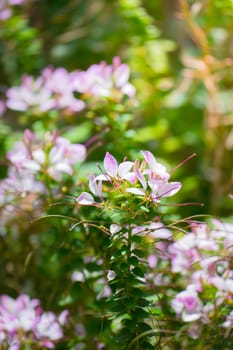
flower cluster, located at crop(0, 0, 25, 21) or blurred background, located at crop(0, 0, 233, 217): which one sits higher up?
flower cluster, located at crop(0, 0, 25, 21)

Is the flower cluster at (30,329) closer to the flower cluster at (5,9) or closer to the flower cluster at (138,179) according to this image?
the flower cluster at (138,179)

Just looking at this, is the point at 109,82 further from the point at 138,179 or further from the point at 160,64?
the point at 160,64

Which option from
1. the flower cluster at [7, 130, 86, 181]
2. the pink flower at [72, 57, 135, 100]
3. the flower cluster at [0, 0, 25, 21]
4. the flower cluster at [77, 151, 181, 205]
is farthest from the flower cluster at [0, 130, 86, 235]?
the flower cluster at [0, 0, 25, 21]

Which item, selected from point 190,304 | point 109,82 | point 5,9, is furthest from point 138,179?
point 5,9

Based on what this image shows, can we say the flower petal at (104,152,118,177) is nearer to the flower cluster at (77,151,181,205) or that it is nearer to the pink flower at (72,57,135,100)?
the flower cluster at (77,151,181,205)

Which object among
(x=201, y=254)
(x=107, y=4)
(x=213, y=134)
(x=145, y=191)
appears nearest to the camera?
(x=145, y=191)

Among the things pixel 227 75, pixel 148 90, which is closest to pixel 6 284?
pixel 148 90

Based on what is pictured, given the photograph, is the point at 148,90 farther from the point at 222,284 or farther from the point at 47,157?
the point at 222,284
